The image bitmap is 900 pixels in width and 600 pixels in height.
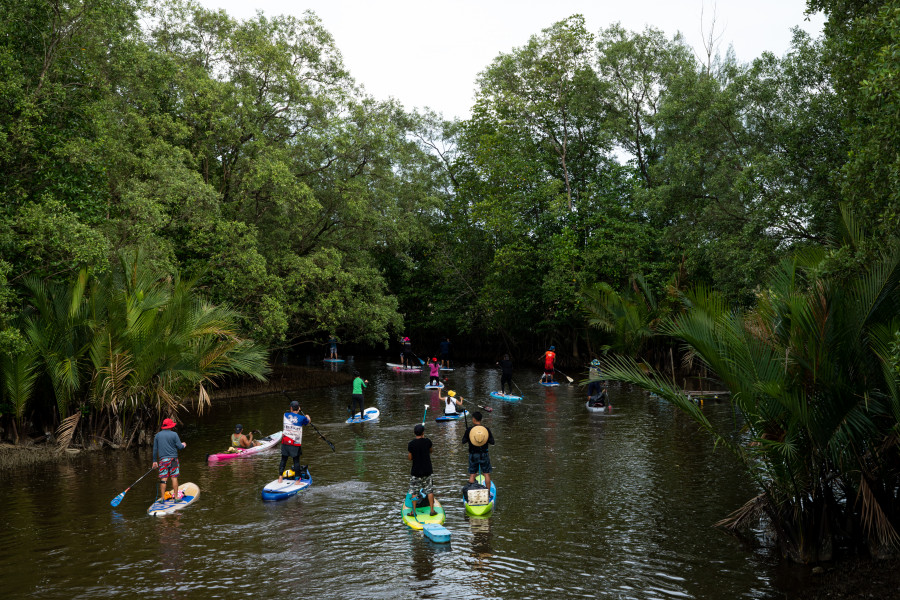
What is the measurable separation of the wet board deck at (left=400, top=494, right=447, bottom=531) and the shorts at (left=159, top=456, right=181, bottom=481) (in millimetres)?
4737

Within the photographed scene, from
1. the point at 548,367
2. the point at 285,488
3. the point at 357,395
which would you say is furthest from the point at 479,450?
the point at 548,367

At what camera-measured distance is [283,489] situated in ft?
42.5

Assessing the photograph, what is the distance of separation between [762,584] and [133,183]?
21489mm

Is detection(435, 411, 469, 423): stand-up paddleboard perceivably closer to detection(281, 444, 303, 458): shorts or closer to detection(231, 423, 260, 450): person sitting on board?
detection(231, 423, 260, 450): person sitting on board

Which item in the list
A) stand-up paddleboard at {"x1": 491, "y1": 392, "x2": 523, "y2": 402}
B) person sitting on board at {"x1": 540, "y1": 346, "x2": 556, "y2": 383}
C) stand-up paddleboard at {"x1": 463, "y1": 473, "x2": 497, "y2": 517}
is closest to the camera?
stand-up paddleboard at {"x1": 463, "y1": 473, "x2": 497, "y2": 517}

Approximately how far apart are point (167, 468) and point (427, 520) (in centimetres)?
544

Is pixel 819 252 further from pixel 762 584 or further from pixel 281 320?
pixel 281 320

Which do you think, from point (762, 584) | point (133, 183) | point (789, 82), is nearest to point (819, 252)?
point (762, 584)

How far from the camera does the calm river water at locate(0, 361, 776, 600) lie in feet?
28.7

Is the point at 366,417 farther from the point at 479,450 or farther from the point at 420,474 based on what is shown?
the point at 420,474

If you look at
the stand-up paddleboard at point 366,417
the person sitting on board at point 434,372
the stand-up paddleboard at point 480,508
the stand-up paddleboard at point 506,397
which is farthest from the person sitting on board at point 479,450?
the person sitting on board at point 434,372

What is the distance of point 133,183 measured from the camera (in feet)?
72.6

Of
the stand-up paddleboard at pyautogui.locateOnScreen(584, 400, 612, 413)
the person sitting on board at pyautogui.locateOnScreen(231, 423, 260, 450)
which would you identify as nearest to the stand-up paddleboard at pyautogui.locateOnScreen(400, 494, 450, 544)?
the person sitting on board at pyautogui.locateOnScreen(231, 423, 260, 450)

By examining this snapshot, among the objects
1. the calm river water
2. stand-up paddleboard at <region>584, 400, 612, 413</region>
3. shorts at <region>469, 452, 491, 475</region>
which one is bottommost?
the calm river water
